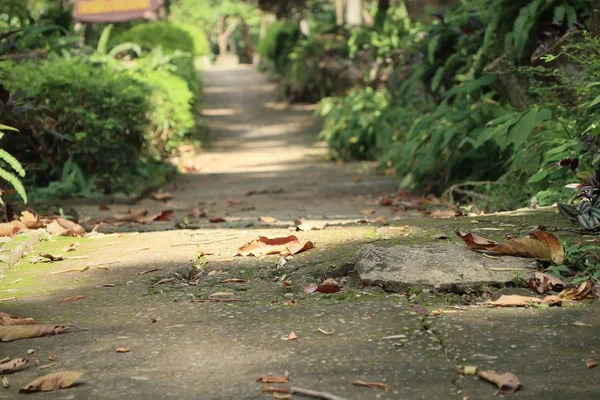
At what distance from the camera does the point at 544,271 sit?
132 inches

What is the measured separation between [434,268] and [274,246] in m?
0.99

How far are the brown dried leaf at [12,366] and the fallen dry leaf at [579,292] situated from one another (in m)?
1.78

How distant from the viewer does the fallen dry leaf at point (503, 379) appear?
7.57 ft

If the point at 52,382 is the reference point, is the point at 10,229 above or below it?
below

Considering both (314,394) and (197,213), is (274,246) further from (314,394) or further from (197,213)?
(197,213)

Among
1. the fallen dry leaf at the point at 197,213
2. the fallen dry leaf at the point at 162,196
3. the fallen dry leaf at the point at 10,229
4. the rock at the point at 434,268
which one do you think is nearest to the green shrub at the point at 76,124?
the fallen dry leaf at the point at 162,196

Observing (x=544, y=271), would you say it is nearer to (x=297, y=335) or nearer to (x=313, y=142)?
(x=297, y=335)

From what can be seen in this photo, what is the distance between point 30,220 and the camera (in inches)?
204

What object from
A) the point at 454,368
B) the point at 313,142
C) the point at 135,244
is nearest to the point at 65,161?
the point at 135,244

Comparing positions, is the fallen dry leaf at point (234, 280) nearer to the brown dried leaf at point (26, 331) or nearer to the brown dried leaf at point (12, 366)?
the brown dried leaf at point (26, 331)

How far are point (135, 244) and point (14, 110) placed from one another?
72.1 inches

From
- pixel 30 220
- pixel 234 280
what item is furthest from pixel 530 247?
pixel 30 220

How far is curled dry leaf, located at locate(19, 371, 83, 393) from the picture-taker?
245cm

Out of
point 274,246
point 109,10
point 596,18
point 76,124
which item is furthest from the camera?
point 109,10
